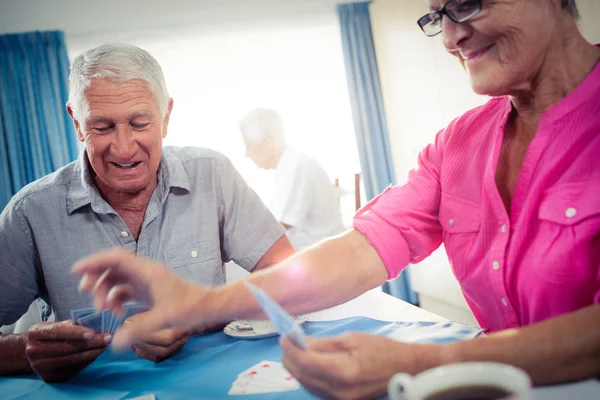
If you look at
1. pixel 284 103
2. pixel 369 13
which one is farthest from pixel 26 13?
pixel 369 13

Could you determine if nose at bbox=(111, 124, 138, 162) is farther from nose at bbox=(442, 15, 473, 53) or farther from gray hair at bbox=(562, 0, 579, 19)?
gray hair at bbox=(562, 0, 579, 19)

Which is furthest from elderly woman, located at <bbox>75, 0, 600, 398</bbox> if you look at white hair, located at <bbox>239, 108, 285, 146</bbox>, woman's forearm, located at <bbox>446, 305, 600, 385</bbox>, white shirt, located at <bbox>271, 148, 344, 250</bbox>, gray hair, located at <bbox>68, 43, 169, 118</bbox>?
white hair, located at <bbox>239, 108, 285, 146</bbox>

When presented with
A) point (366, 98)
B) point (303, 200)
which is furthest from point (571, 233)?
point (366, 98)

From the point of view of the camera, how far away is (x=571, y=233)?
2.60 ft

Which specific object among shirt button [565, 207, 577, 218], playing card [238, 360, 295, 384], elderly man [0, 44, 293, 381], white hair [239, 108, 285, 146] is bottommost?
playing card [238, 360, 295, 384]

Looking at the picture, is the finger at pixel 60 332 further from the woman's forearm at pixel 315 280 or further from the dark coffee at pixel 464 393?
the dark coffee at pixel 464 393

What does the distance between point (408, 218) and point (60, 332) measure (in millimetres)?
812

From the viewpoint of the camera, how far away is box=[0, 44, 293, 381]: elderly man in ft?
4.54

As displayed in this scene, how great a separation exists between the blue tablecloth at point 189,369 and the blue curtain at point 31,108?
4.00m

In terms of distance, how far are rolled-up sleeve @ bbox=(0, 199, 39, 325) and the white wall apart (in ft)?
9.54

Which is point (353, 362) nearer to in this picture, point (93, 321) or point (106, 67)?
point (93, 321)

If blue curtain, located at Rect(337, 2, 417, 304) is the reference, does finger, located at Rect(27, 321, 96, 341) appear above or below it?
below

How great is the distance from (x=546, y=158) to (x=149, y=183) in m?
1.18

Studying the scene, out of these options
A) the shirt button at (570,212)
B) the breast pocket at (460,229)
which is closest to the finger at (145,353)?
the breast pocket at (460,229)
